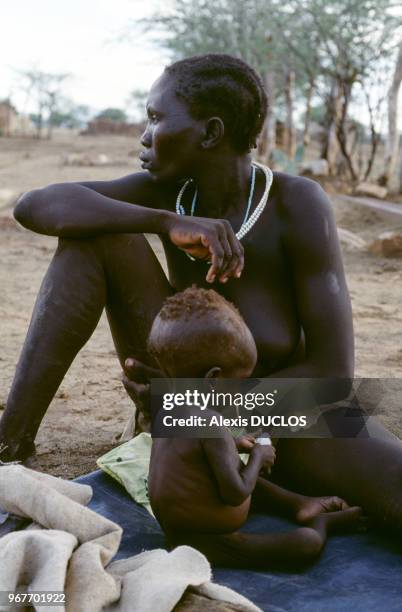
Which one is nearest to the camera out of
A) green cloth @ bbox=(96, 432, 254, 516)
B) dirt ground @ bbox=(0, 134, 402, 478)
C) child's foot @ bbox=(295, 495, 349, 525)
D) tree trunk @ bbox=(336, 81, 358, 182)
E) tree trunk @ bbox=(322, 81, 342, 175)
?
child's foot @ bbox=(295, 495, 349, 525)

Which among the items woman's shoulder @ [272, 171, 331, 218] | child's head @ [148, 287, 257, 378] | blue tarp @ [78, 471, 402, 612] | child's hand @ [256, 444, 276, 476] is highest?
woman's shoulder @ [272, 171, 331, 218]

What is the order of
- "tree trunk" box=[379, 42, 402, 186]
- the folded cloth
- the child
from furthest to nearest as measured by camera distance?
"tree trunk" box=[379, 42, 402, 186]
the child
the folded cloth

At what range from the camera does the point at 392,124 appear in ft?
42.3

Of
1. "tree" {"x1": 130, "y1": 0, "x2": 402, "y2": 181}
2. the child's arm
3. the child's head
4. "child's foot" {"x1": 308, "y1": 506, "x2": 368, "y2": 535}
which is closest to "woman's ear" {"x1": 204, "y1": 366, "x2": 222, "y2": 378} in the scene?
the child's head

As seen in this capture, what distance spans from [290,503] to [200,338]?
606 mm

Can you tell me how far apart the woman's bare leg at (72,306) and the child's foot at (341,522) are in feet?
2.46

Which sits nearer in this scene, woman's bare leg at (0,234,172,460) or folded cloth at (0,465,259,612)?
folded cloth at (0,465,259,612)

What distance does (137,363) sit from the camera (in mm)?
2363

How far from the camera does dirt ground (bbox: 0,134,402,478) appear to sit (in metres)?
3.27

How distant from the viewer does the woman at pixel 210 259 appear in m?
2.39

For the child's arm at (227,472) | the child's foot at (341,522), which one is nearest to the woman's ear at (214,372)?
the child's arm at (227,472)

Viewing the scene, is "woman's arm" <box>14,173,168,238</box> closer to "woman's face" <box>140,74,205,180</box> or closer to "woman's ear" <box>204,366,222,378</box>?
"woman's face" <box>140,74,205,180</box>

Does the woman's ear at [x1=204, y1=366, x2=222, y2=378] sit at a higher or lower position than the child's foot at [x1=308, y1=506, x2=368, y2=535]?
higher

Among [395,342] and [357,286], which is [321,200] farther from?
[357,286]
